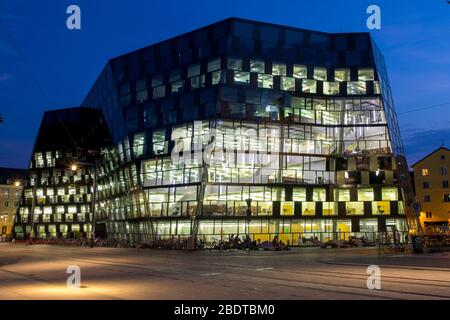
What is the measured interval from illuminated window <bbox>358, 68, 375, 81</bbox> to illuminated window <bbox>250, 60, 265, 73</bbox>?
12168 millimetres

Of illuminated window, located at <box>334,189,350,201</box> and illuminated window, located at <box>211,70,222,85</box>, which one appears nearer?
illuminated window, located at <box>211,70,222,85</box>

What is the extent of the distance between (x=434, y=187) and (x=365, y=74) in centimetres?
3574

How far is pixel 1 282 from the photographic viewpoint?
52.3 ft

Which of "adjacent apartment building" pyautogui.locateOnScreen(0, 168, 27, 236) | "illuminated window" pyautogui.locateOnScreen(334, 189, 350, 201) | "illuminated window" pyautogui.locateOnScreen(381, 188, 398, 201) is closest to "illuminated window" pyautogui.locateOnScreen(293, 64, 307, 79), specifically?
"illuminated window" pyautogui.locateOnScreen(334, 189, 350, 201)

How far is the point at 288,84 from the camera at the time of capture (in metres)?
53.7

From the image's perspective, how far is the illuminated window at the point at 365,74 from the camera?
56.0m

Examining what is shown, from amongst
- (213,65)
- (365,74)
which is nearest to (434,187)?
(365,74)

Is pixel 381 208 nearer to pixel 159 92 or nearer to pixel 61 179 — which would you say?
pixel 159 92

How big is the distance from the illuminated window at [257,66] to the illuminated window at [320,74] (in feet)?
22.9

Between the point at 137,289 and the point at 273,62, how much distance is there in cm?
4302

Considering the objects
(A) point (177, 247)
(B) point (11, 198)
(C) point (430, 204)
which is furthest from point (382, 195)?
(B) point (11, 198)

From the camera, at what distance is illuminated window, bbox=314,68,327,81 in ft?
182

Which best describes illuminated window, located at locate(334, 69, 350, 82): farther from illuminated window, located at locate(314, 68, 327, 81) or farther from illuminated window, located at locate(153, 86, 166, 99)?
illuminated window, located at locate(153, 86, 166, 99)

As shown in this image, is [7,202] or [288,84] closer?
[288,84]
